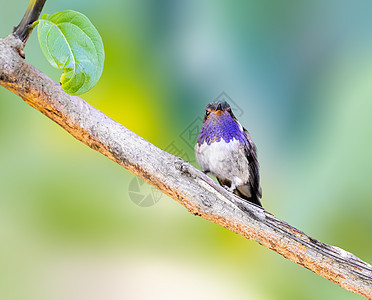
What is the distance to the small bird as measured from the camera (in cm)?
130

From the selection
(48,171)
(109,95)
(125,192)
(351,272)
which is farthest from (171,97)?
(351,272)

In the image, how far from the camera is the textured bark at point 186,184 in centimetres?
104

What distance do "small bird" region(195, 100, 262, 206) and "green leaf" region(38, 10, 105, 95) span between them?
1.64 feet

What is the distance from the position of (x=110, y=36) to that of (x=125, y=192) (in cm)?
63

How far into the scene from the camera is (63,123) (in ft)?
3.47

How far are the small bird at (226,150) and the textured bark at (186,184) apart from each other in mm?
204

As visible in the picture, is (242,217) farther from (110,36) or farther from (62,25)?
(110,36)

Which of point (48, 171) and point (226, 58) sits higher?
point (226, 58)

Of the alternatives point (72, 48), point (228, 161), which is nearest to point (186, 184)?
point (228, 161)

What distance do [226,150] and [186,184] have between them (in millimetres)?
270

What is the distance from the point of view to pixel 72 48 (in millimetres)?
904

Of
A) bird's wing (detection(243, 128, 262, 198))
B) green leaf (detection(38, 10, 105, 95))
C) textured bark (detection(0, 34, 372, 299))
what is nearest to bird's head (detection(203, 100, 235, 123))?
bird's wing (detection(243, 128, 262, 198))

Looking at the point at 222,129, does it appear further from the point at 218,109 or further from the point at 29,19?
the point at 29,19

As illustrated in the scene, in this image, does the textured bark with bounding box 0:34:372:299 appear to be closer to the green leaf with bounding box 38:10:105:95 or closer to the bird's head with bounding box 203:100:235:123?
the green leaf with bounding box 38:10:105:95
